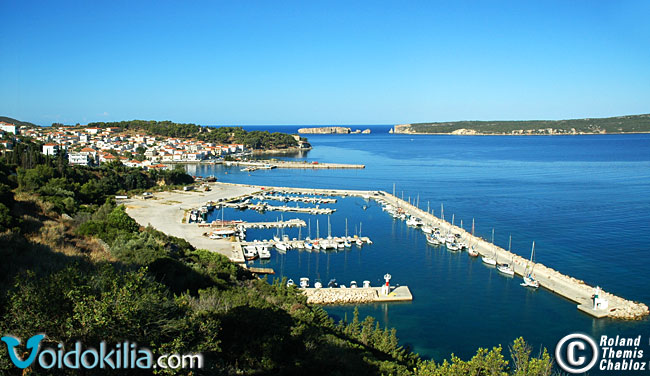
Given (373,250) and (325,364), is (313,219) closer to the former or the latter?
(373,250)

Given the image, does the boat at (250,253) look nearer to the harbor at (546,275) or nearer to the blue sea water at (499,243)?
the harbor at (546,275)

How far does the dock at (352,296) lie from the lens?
658 inches

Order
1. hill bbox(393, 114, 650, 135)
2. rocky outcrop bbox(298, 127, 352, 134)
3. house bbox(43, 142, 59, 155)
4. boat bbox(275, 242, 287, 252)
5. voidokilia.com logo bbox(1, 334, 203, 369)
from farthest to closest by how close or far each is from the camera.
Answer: rocky outcrop bbox(298, 127, 352, 134) → hill bbox(393, 114, 650, 135) → house bbox(43, 142, 59, 155) → boat bbox(275, 242, 287, 252) → voidokilia.com logo bbox(1, 334, 203, 369)

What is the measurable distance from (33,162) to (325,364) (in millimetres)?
34592

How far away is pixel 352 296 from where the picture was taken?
16984 mm

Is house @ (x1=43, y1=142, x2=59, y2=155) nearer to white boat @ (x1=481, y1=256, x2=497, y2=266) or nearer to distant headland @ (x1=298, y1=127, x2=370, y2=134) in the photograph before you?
white boat @ (x1=481, y1=256, x2=497, y2=266)

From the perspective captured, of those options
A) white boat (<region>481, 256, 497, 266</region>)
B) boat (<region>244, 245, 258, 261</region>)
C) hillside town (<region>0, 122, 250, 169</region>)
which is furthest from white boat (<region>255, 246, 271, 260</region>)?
hillside town (<region>0, 122, 250, 169</region>)

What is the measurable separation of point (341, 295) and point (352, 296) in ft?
1.38

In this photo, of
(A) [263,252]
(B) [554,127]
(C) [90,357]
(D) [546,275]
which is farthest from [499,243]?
(B) [554,127]

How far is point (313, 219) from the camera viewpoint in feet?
102

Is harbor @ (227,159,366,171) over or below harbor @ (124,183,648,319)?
over

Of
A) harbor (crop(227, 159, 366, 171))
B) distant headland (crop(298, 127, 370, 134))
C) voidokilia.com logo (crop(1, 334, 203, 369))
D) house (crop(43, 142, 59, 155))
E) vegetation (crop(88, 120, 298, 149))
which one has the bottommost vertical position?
harbor (crop(227, 159, 366, 171))

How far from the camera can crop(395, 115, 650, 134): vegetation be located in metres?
153

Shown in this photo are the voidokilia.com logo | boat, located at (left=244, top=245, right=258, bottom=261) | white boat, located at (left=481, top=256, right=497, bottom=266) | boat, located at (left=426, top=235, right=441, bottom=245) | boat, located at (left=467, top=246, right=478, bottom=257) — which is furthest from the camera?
boat, located at (left=426, top=235, right=441, bottom=245)
